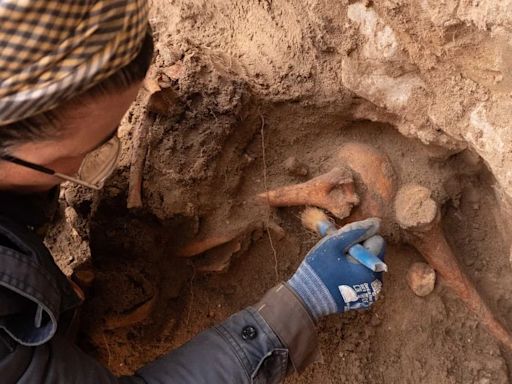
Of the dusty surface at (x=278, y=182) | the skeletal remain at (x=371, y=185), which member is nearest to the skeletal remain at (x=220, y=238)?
the dusty surface at (x=278, y=182)

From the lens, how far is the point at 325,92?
177 cm

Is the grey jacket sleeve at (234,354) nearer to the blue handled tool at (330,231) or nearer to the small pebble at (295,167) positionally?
the blue handled tool at (330,231)

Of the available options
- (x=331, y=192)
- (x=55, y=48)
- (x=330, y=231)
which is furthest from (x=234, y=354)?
(x=55, y=48)

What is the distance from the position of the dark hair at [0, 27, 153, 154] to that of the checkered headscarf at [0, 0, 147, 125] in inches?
0.7

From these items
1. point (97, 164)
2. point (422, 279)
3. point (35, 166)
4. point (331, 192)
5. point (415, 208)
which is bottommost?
point (422, 279)

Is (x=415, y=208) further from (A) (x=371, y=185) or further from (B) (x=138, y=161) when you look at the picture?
(B) (x=138, y=161)

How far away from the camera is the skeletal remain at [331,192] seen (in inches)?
68.9

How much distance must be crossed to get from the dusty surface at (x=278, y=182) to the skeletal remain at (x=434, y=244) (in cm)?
5

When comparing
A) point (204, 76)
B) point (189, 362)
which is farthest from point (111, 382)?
point (204, 76)

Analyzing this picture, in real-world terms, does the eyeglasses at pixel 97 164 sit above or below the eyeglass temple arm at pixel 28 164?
below

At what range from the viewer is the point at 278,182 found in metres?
1.87

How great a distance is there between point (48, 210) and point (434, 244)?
1115 mm

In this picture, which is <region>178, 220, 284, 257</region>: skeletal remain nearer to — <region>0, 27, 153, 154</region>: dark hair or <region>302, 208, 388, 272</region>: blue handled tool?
<region>302, 208, 388, 272</region>: blue handled tool

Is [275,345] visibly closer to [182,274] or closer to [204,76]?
[182,274]
